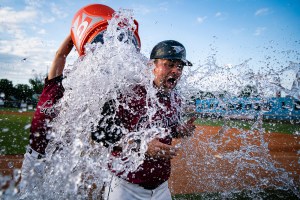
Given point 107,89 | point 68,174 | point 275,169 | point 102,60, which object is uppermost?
point 102,60

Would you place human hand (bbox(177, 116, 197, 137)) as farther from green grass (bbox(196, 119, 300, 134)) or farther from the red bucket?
green grass (bbox(196, 119, 300, 134))

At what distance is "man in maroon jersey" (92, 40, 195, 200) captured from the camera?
2.06 m

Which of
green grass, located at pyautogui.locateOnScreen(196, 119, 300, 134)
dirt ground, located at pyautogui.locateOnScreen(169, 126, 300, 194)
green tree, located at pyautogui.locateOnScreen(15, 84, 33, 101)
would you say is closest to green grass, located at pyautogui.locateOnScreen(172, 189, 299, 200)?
dirt ground, located at pyautogui.locateOnScreen(169, 126, 300, 194)

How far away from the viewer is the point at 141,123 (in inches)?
87.4

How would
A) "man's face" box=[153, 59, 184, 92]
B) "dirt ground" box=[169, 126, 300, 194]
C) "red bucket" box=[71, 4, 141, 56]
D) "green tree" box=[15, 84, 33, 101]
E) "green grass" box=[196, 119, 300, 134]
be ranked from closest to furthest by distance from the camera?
1. "man's face" box=[153, 59, 184, 92]
2. "red bucket" box=[71, 4, 141, 56]
3. "dirt ground" box=[169, 126, 300, 194]
4. "green grass" box=[196, 119, 300, 134]
5. "green tree" box=[15, 84, 33, 101]

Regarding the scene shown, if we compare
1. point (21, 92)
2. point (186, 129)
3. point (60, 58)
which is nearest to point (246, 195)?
point (186, 129)

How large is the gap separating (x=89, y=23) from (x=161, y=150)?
1.81 m

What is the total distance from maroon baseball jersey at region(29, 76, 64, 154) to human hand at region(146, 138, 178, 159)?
58.4 inches

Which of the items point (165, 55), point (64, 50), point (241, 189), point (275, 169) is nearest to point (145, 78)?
point (165, 55)

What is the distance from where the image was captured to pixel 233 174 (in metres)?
6.59

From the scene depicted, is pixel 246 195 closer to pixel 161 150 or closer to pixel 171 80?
pixel 171 80

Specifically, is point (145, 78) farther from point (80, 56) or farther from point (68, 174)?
point (68, 174)

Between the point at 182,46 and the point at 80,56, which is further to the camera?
the point at 80,56

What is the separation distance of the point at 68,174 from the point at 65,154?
0.26 meters
